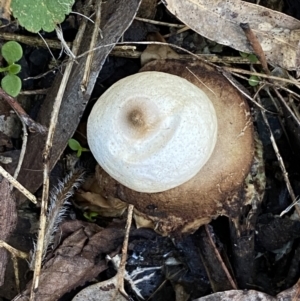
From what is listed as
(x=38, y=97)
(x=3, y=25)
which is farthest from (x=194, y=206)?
(x=3, y=25)

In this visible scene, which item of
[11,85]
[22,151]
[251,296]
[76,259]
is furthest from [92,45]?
[251,296]

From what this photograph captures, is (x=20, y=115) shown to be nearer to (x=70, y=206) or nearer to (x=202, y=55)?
(x=70, y=206)

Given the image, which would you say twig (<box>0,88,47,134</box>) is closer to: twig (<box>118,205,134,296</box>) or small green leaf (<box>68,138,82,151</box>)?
small green leaf (<box>68,138,82,151</box>)

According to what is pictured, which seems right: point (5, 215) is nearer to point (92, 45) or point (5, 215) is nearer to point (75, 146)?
point (75, 146)

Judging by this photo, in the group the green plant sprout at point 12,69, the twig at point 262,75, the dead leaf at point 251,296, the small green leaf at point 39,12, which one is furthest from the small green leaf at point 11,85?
the dead leaf at point 251,296

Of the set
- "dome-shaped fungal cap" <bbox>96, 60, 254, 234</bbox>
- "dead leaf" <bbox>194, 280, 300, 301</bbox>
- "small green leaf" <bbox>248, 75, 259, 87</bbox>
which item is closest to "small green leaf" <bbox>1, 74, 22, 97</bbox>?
"dome-shaped fungal cap" <bbox>96, 60, 254, 234</bbox>

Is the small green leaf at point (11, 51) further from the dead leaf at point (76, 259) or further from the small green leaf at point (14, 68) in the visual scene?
the dead leaf at point (76, 259)
